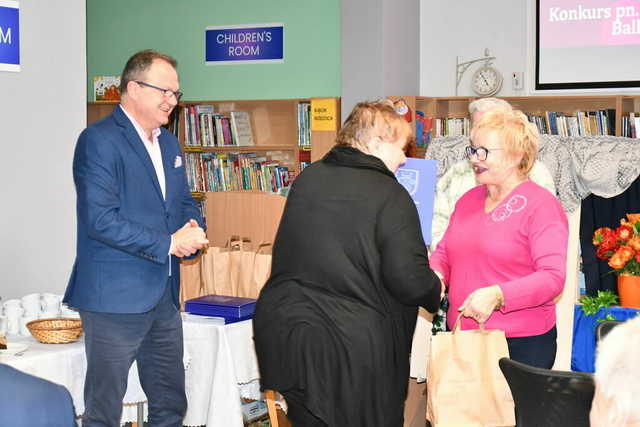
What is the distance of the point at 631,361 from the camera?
1.26 m

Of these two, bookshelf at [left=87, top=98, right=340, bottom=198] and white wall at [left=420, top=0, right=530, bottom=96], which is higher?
white wall at [left=420, top=0, right=530, bottom=96]

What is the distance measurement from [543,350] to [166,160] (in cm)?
159

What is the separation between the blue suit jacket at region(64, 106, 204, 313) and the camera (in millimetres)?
2865

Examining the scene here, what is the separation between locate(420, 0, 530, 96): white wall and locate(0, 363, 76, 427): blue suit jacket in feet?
21.9

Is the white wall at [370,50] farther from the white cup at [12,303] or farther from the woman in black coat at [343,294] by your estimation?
the woman in black coat at [343,294]

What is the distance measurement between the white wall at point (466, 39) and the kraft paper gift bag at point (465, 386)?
5377 millimetres

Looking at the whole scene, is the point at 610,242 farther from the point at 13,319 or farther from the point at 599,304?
the point at 13,319

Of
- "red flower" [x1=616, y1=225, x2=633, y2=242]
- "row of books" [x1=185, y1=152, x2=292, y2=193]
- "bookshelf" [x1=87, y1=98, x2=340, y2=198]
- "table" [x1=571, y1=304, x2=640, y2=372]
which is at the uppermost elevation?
"bookshelf" [x1=87, y1=98, x2=340, y2=198]

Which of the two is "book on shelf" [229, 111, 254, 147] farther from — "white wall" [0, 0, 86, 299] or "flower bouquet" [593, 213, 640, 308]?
"flower bouquet" [593, 213, 640, 308]

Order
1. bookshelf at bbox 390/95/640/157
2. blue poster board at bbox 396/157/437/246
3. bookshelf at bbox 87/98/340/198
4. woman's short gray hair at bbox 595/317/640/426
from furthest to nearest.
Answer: bookshelf at bbox 87/98/340/198
bookshelf at bbox 390/95/640/157
blue poster board at bbox 396/157/437/246
woman's short gray hair at bbox 595/317/640/426

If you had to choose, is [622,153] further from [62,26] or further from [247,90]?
[247,90]

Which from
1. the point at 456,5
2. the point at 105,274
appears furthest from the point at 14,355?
the point at 456,5

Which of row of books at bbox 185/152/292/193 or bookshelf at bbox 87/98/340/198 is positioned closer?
bookshelf at bbox 87/98/340/198

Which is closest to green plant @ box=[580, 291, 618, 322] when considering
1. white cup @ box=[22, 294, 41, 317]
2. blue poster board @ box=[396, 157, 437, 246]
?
blue poster board @ box=[396, 157, 437, 246]
